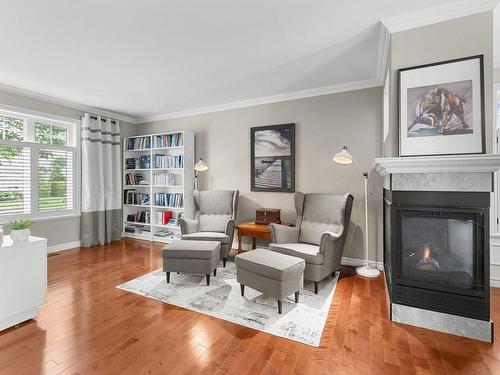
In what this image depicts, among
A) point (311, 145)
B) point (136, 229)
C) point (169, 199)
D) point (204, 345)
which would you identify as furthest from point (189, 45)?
point (136, 229)

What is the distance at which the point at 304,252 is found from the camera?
292 cm

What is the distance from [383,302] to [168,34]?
3.36 m

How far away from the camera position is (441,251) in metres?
2.16

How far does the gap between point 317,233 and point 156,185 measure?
10.7ft

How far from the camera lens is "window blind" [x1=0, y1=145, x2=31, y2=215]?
3813 mm

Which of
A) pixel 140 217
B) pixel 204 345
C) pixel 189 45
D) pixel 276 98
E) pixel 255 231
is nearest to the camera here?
pixel 204 345

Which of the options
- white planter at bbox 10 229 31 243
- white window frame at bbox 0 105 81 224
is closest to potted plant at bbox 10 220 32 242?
white planter at bbox 10 229 31 243

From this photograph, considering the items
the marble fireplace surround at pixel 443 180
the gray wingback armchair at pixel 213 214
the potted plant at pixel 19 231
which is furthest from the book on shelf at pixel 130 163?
the marble fireplace surround at pixel 443 180

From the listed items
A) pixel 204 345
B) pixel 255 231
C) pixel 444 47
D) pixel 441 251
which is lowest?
pixel 204 345

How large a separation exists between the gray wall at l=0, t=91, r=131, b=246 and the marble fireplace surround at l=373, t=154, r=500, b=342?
16.3 feet

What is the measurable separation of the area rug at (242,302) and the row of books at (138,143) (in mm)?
2830

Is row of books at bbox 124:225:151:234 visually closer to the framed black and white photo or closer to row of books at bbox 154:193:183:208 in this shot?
row of books at bbox 154:193:183:208

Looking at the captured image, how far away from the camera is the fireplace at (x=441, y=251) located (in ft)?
6.61

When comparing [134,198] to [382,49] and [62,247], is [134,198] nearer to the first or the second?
[62,247]
